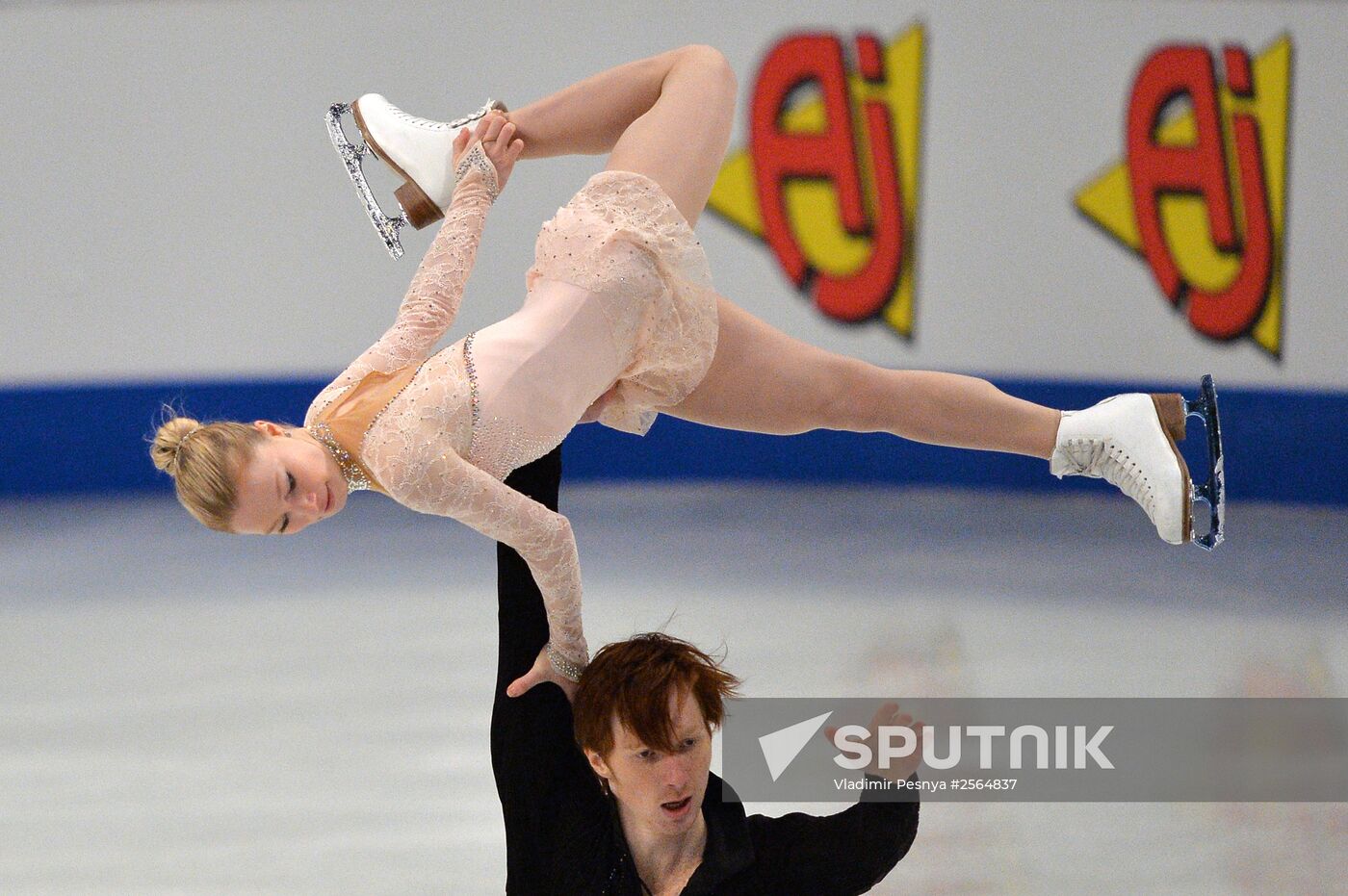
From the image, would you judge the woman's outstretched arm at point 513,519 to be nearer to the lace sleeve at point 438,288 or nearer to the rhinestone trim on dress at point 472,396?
the rhinestone trim on dress at point 472,396

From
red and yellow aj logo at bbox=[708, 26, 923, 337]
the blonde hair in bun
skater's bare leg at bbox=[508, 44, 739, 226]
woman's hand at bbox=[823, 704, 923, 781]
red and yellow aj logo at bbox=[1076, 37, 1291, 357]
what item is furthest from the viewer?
red and yellow aj logo at bbox=[708, 26, 923, 337]

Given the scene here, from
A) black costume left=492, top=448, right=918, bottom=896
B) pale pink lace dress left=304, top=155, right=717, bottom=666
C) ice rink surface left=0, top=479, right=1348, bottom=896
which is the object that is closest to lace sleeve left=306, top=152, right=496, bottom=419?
pale pink lace dress left=304, top=155, right=717, bottom=666

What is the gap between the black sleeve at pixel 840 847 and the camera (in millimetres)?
2217

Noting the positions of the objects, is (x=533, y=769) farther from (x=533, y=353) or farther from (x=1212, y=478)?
(x=1212, y=478)

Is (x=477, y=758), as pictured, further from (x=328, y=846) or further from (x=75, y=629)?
(x=75, y=629)

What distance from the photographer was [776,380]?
111 inches

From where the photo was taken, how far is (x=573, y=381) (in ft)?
8.58

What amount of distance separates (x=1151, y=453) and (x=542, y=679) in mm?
1261

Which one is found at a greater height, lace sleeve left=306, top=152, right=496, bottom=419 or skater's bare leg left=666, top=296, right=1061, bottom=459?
lace sleeve left=306, top=152, right=496, bottom=419

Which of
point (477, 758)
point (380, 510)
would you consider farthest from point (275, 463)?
point (380, 510)

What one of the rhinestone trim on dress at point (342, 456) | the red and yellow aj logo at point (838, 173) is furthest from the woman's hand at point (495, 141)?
the red and yellow aj logo at point (838, 173)

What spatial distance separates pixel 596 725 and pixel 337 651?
2.38m

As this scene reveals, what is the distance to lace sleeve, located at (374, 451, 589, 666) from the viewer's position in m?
2.32
